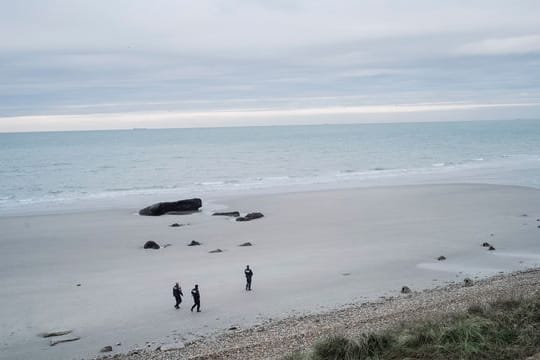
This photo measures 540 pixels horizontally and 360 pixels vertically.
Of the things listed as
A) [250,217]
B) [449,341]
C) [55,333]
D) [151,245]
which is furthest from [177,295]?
[250,217]

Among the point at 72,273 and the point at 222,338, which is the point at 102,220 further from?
the point at 222,338

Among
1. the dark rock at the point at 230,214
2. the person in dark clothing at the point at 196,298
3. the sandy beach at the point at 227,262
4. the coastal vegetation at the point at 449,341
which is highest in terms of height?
the coastal vegetation at the point at 449,341

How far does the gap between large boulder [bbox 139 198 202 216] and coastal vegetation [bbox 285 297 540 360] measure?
84.4ft

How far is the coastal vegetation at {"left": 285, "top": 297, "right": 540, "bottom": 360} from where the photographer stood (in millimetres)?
10055

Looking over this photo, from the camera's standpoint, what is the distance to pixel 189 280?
20.0 metres

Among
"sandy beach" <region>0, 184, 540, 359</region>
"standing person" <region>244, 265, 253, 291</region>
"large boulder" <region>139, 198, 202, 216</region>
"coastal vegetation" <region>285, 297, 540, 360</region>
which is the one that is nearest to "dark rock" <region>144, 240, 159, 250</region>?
"sandy beach" <region>0, 184, 540, 359</region>

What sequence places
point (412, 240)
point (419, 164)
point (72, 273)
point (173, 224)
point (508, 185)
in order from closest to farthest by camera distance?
1. point (72, 273)
2. point (412, 240)
3. point (173, 224)
4. point (508, 185)
5. point (419, 164)

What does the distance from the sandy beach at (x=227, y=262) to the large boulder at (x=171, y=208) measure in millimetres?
938

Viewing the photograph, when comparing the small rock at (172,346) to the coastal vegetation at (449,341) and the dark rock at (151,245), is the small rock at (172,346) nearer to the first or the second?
the coastal vegetation at (449,341)

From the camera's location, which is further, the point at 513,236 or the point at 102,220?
the point at 102,220

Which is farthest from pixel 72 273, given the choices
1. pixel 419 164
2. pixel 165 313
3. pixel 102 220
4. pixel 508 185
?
pixel 419 164

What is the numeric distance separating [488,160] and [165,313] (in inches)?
2700

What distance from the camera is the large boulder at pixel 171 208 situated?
35406mm

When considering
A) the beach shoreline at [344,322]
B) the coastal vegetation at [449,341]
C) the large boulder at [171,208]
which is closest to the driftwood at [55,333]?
the beach shoreline at [344,322]
